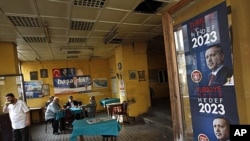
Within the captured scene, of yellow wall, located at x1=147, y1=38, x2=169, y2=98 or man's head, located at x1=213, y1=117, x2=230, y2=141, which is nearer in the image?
man's head, located at x1=213, y1=117, x2=230, y2=141

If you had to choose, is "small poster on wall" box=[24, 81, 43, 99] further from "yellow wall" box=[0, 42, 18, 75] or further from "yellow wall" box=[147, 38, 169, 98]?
"yellow wall" box=[147, 38, 169, 98]

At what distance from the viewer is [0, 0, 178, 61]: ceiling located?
384 cm

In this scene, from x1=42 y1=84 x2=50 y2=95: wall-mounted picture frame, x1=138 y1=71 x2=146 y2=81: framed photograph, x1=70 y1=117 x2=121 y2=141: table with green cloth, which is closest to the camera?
x1=70 y1=117 x2=121 y2=141: table with green cloth

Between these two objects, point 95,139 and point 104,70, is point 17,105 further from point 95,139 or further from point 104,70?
point 104,70

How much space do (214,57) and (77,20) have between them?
3534 millimetres

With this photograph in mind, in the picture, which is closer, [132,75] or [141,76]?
[132,75]

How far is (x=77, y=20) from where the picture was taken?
4770mm

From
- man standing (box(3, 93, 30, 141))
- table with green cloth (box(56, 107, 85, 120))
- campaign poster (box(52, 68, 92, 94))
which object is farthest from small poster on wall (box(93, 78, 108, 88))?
man standing (box(3, 93, 30, 141))

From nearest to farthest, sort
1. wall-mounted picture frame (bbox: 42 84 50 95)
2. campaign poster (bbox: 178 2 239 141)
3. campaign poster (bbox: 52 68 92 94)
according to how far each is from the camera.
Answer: campaign poster (bbox: 178 2 239 141) → wall-mounted picture frame (bbox: 42 84 50 95) → campaign poster (bbox: 52 68 92 94)

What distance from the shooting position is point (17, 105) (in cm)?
462

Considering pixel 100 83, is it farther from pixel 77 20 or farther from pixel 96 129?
pixel 96 129

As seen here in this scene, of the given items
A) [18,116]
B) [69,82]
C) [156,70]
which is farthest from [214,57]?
[69,82]

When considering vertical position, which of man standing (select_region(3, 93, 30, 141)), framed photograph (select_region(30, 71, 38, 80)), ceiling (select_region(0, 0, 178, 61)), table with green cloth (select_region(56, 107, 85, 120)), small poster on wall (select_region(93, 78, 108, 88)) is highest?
ceiling (select_region(0, 0, 178, 61))

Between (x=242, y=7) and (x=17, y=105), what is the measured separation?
477 centimetres
